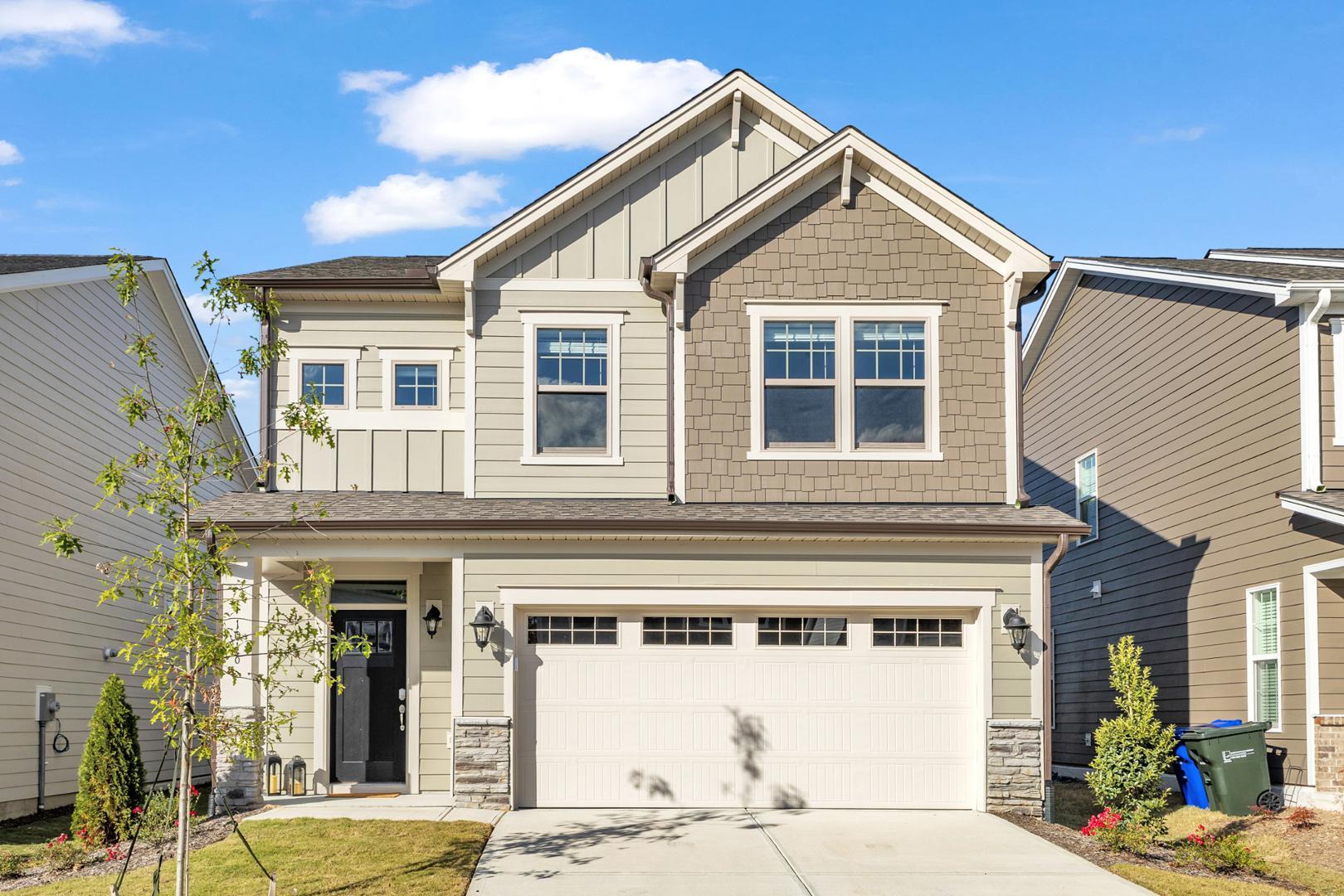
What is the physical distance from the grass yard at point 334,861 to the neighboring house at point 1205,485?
28.0ft

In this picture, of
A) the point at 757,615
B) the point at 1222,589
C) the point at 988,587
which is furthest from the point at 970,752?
the point at 1222,589

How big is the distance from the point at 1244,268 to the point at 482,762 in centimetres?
1027

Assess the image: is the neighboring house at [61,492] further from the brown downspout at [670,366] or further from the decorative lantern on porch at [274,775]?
the brown downspout at [670,366]

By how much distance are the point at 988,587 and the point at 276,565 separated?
7.54 m

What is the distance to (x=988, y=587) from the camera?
44.8 ft

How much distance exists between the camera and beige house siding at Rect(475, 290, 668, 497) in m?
14.1

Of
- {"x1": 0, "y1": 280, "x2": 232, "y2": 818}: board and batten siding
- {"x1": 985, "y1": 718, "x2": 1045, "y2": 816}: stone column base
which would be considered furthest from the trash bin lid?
{"x1": 0, "y1": 280, "x2": 232, "y2": 818}: board and batten siding

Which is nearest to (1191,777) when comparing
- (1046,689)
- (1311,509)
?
(1046,689)

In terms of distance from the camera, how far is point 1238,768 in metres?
13.8

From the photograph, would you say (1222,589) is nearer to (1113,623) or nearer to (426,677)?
(1113,623)

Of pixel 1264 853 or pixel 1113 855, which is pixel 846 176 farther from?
pixel 1264 853

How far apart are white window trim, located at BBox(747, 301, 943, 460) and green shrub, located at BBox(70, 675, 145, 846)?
22.0ft

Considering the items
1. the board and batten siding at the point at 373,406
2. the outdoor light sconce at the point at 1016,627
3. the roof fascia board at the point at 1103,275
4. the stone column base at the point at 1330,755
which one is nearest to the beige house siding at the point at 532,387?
the board and batten siding at the point at 373,406

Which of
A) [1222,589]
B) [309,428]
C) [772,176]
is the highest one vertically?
[772,176]
